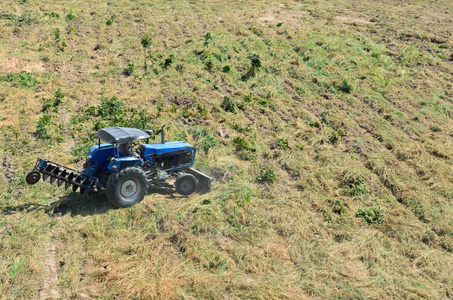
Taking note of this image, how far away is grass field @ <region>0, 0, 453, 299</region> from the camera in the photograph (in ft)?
25.9

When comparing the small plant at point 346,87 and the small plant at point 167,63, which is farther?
the small plant at point 346,87

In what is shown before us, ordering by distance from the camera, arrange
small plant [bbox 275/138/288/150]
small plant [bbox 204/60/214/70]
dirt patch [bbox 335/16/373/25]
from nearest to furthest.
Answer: small plant [bbox 275/138/288/150] → small plant [bbox 204/60/214/70] → dirt patch [bbox 335/16/373/25]

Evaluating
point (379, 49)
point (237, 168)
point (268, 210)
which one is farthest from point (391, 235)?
point (379, 49)

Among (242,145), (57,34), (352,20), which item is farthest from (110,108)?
(352,20)

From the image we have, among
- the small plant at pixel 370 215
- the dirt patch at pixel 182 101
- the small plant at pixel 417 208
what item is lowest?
the small plant at pixel 417 208

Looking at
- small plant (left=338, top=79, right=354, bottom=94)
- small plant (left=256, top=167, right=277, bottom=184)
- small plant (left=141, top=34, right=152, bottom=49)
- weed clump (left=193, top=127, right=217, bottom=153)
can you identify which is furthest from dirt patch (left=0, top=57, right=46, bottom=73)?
small plant (left=338, top=79, right=354, bottom=94)

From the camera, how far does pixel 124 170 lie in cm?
923

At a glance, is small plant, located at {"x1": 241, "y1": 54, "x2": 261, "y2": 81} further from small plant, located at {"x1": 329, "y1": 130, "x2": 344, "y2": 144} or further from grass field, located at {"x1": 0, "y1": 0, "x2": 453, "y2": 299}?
small plant, located at {"x1": 329, "y1": 130, "x2": 344, "y2": 144}

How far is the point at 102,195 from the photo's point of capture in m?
10.1

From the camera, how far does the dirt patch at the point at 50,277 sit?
272 inches

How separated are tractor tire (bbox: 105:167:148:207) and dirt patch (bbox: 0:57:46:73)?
9320 mm

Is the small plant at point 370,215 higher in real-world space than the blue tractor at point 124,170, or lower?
lower

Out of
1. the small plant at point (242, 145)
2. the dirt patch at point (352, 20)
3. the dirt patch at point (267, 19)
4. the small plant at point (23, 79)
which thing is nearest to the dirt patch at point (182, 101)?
the small plant at point (242, 145)

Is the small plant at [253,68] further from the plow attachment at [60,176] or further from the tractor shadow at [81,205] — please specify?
the plow attachment at [60,176]
